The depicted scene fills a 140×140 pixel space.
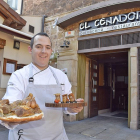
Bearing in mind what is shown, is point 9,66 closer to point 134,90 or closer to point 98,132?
point 98,132

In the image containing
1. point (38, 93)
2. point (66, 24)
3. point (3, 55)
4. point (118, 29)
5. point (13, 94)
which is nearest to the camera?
point (13, 94)

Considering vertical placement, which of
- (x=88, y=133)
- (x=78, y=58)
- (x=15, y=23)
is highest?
(x=15, y=23)

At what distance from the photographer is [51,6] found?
25.8 ft

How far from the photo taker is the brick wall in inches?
273

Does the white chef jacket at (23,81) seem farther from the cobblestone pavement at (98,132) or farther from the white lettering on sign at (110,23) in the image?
the white lettering on sign at (110,23)

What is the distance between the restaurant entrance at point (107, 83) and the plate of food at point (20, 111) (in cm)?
535

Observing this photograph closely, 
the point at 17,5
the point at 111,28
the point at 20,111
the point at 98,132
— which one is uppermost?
the point at 17,5

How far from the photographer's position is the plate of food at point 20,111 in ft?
3.65

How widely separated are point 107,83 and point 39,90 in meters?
7.92

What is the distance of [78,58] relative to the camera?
670 centimetres

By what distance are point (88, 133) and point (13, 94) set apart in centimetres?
400

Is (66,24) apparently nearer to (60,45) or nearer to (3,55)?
(60,45)

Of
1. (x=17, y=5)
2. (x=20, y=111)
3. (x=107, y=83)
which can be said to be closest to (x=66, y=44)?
(x=107, y=83)

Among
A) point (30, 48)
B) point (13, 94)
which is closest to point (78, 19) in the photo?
point (30, 48)
